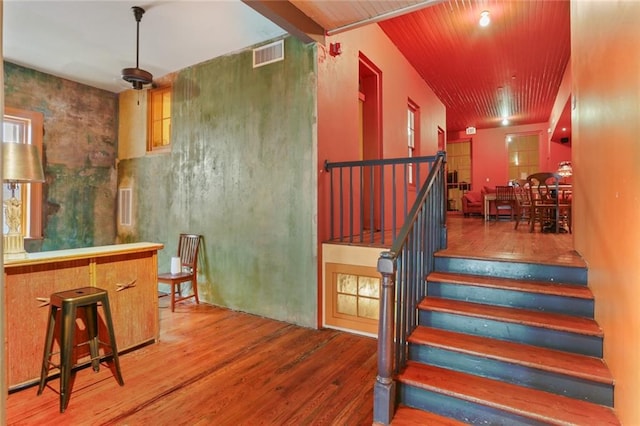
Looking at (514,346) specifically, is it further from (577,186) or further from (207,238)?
(207,238)

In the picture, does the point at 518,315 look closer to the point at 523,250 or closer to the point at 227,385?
the point at 523,250

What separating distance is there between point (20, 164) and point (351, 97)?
3.47 meters

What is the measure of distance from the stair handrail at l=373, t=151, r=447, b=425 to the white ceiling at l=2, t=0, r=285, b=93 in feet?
8.93

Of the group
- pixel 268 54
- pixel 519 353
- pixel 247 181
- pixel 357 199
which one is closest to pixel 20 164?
pixel 247 181

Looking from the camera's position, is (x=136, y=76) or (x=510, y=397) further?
(x=136, y=76)

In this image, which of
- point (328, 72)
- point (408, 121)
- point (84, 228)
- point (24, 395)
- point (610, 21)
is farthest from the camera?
point (408, 121)

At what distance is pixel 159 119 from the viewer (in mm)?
5535

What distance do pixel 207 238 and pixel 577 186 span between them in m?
4.24

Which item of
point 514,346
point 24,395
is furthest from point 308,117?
point 24,395

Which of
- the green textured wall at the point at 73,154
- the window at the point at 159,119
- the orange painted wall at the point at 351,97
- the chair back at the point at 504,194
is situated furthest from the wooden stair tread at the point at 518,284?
the green textured wall at the point at 73,154

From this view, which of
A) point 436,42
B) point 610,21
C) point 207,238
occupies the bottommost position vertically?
point 207,238

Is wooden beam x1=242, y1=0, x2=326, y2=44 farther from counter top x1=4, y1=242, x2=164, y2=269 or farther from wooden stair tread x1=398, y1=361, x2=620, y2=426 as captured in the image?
wooden stair tread x1=398, y1=361, x2=620, y2=426

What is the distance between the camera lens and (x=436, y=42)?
212 inches

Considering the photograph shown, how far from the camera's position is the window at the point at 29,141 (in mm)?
4738
